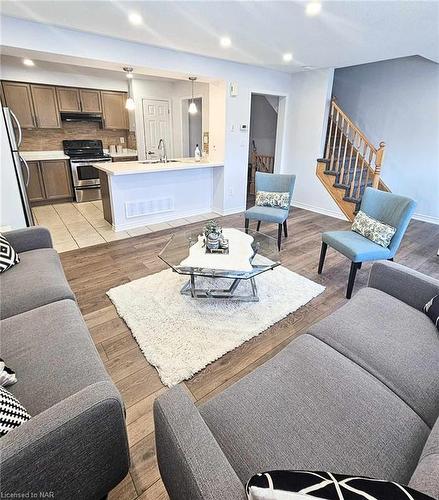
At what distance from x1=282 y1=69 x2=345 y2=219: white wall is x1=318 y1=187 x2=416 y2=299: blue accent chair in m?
2.42

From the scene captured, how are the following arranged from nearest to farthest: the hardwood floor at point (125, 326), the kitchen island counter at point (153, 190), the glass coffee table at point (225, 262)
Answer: the hardwood floor at point (125, 326) < the glass coffee table at point (225, 262) < the kitchen island counter at point (153, 190)

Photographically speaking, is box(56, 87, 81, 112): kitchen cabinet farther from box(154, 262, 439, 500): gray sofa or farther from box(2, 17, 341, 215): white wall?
box(154, 262, 439, 500): gray sofa

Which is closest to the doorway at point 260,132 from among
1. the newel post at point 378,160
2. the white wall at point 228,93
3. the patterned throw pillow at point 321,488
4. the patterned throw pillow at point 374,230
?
the white wall at point 228,93

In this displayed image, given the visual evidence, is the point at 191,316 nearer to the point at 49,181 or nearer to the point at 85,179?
the point at 85,179

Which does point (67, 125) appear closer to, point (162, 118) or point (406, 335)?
point (162, 118)

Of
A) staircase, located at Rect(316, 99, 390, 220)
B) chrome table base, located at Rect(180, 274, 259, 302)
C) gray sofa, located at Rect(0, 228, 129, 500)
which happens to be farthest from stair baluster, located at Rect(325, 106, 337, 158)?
gray sofa, located at Rect(0, 228, 129, 500)

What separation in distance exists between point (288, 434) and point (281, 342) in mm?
1189

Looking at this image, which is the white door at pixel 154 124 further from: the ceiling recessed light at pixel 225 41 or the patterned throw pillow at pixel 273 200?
the patterned throw pillow at pixel 273 200

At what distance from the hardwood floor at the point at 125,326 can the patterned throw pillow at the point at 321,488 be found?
0.91 meters

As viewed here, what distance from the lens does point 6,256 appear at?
6.71 ft

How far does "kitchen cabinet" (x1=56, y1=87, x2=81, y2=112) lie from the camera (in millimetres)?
5539

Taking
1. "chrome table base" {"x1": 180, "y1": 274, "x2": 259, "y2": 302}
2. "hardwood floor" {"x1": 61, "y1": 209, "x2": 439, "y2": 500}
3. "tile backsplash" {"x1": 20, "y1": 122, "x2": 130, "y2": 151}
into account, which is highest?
"tile backsplash" {"x1": 20, "y1": 122, "x2": 130, "y2": 151}

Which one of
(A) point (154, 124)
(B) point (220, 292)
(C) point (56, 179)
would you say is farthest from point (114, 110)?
(B) point (220, 292)

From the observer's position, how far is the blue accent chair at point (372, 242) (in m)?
2.58
